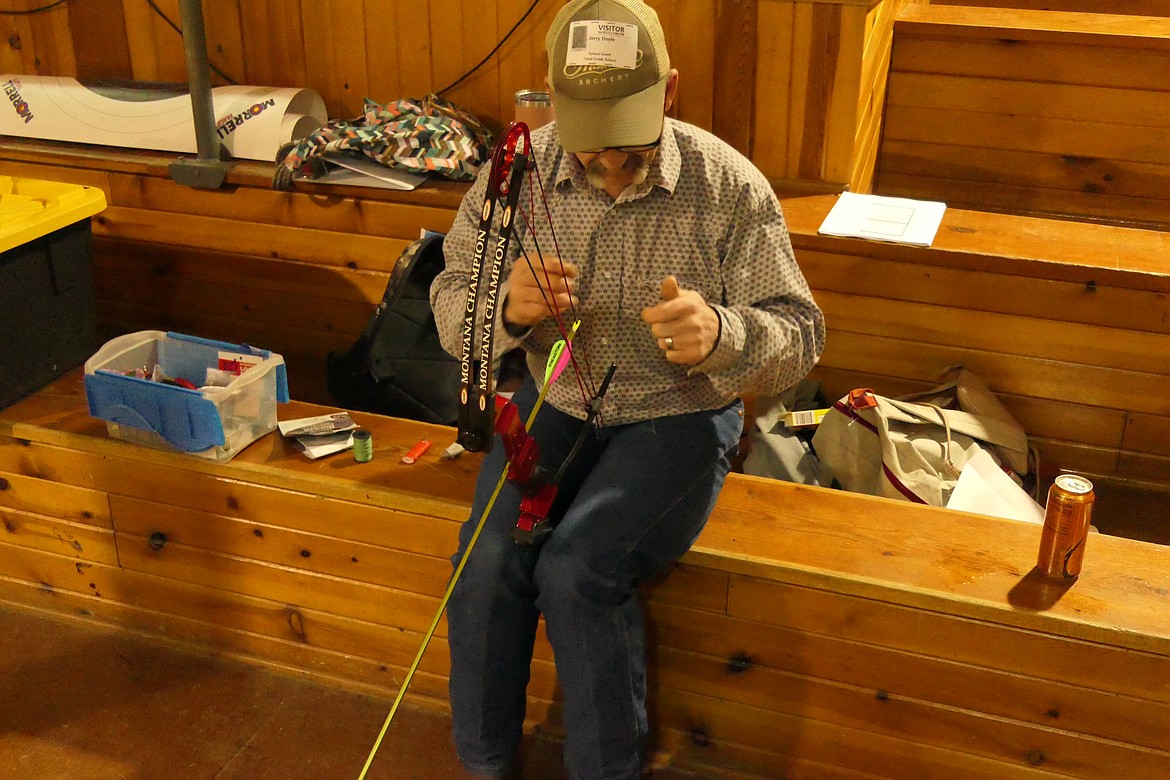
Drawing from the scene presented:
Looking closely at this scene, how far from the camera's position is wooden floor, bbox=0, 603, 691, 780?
177cm

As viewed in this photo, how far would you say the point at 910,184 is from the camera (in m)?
2.89

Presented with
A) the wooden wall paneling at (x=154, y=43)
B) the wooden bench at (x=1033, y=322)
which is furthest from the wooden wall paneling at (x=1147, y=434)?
the wooden wall paneling at (x=154, y=43)

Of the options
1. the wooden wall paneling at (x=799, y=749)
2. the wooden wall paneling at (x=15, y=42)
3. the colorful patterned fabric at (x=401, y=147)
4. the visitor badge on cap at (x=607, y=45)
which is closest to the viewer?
the visitor badge on cap at (x=607, y=45)

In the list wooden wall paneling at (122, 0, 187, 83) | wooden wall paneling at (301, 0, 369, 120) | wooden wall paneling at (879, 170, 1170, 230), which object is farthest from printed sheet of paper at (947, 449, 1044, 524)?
wooden wall paneling at (122, 0, 187, 83)

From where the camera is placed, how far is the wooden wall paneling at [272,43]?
2643mm

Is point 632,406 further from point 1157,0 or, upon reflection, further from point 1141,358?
point 1157,0

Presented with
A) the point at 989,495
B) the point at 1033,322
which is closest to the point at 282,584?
the point at 989,495

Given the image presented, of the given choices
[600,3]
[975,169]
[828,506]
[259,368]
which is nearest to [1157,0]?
[975,169]

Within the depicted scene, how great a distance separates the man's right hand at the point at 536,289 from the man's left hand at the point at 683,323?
0.38 ft

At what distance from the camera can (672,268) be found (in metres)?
1.54

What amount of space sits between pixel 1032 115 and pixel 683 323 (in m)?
1.75

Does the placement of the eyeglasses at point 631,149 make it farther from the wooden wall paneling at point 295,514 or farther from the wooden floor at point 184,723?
the wooden floor at point 184,723

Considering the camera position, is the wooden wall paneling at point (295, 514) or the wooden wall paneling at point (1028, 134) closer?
the wooden wall paneling at point (295, 514)

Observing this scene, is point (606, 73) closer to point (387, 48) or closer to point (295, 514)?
point (295, 514)
